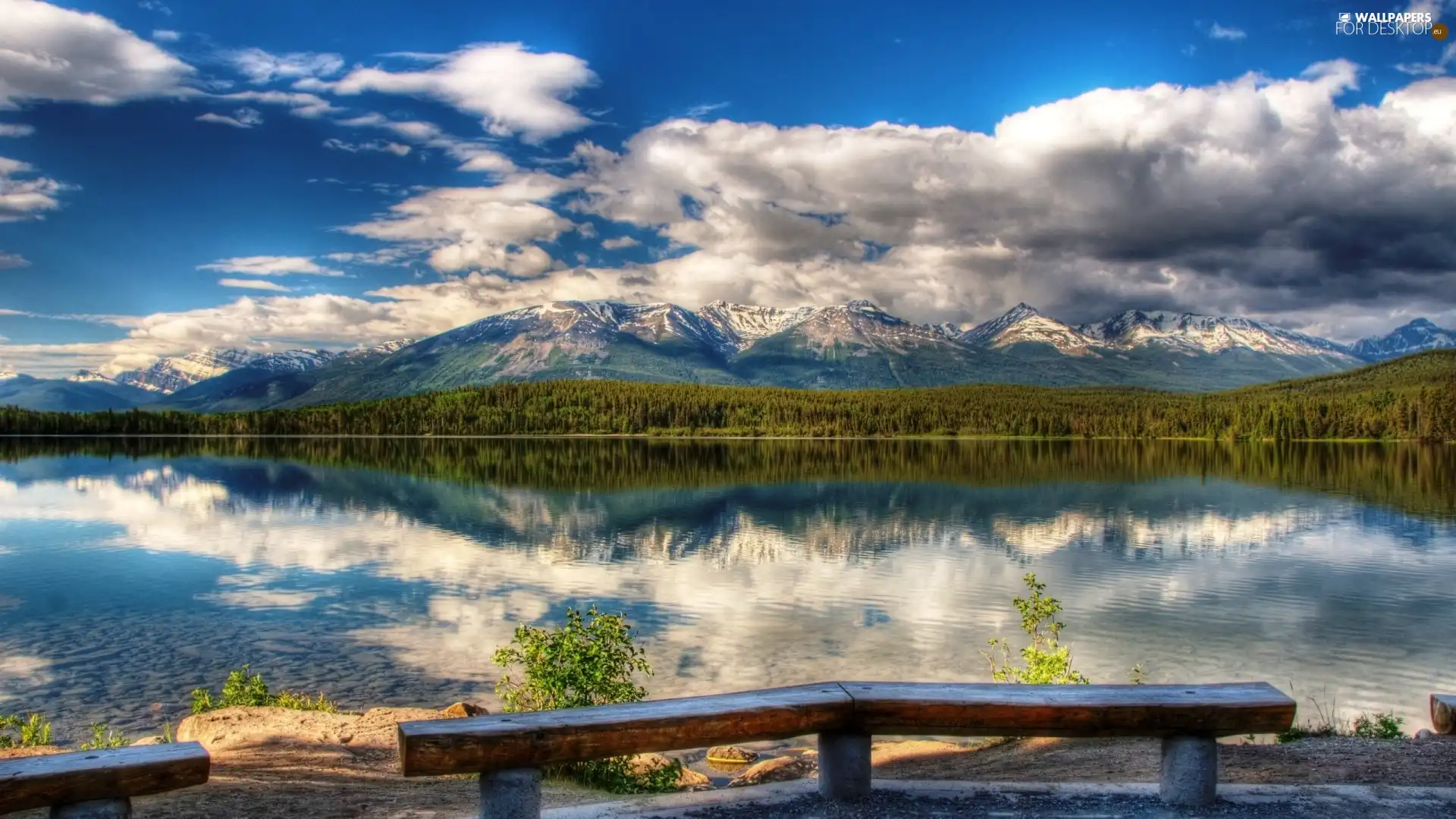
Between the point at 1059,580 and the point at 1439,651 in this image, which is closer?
the point at 1439,651

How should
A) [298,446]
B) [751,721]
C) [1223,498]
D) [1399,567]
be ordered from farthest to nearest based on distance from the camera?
[298,446]
[1223,498]
[1399,567]
[751,721]

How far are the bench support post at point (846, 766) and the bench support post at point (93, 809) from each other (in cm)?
494

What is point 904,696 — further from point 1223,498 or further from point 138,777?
point 1223,498

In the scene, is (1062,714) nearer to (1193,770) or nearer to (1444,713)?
(1193,770)

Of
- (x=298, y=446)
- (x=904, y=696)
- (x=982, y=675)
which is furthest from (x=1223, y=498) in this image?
(x=298, y=446)

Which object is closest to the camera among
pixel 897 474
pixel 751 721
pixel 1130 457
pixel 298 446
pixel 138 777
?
pixel 138 777

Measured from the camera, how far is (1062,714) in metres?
7.31

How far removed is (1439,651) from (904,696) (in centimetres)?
2378

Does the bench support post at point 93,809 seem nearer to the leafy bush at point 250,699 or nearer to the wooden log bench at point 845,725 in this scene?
the wooden log bench at point 845,725

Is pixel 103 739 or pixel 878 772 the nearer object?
pixel 878 772

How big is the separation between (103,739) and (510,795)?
1296 cm

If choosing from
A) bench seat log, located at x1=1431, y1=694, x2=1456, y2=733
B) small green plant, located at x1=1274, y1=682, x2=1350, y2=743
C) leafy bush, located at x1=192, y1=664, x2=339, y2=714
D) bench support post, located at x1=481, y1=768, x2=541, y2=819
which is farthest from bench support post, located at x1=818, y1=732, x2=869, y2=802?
leafy bush, located at x1=192, y1=664, x2=339, y2=714

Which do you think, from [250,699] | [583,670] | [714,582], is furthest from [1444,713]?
[714,582]

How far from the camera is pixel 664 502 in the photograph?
68.7 metres
